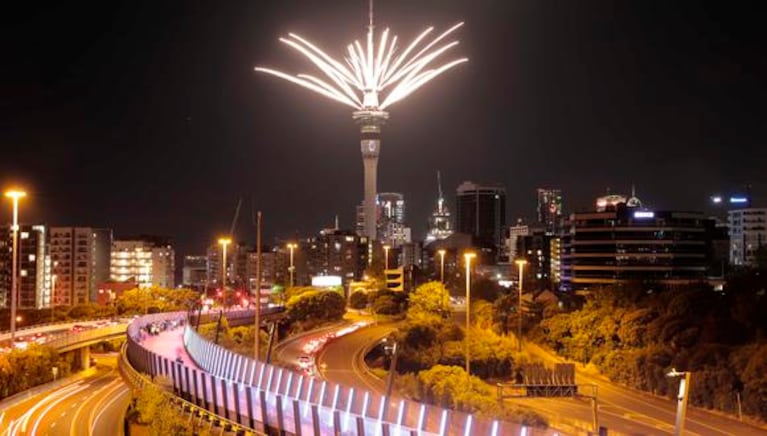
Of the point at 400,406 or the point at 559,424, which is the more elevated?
the point at 400,406

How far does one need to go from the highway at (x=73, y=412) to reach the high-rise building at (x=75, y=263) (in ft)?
305

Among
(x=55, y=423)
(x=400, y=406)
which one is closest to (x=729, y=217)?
(x=55, y=423)

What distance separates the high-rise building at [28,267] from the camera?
12694 centimetres

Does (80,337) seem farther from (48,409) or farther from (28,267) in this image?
(28,267)

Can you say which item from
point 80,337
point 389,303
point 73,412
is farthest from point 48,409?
point 389,303

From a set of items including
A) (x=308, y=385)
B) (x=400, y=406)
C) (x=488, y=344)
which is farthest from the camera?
(x=488, y=344)

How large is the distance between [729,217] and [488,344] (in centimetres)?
12652

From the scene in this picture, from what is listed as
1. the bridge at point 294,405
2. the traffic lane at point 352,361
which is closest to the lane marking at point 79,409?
the bridge at point 294,405

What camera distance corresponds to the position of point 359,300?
357 feet

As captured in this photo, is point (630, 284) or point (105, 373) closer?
point (105, 373)

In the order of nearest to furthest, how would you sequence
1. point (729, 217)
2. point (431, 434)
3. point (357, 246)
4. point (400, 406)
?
point (431, 434) < point (400, 406) < point (729, 217) < point (357, 246)

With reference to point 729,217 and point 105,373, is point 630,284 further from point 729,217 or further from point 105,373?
point 729,217

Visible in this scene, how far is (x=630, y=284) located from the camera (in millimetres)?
63469

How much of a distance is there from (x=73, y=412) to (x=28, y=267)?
323 feet
